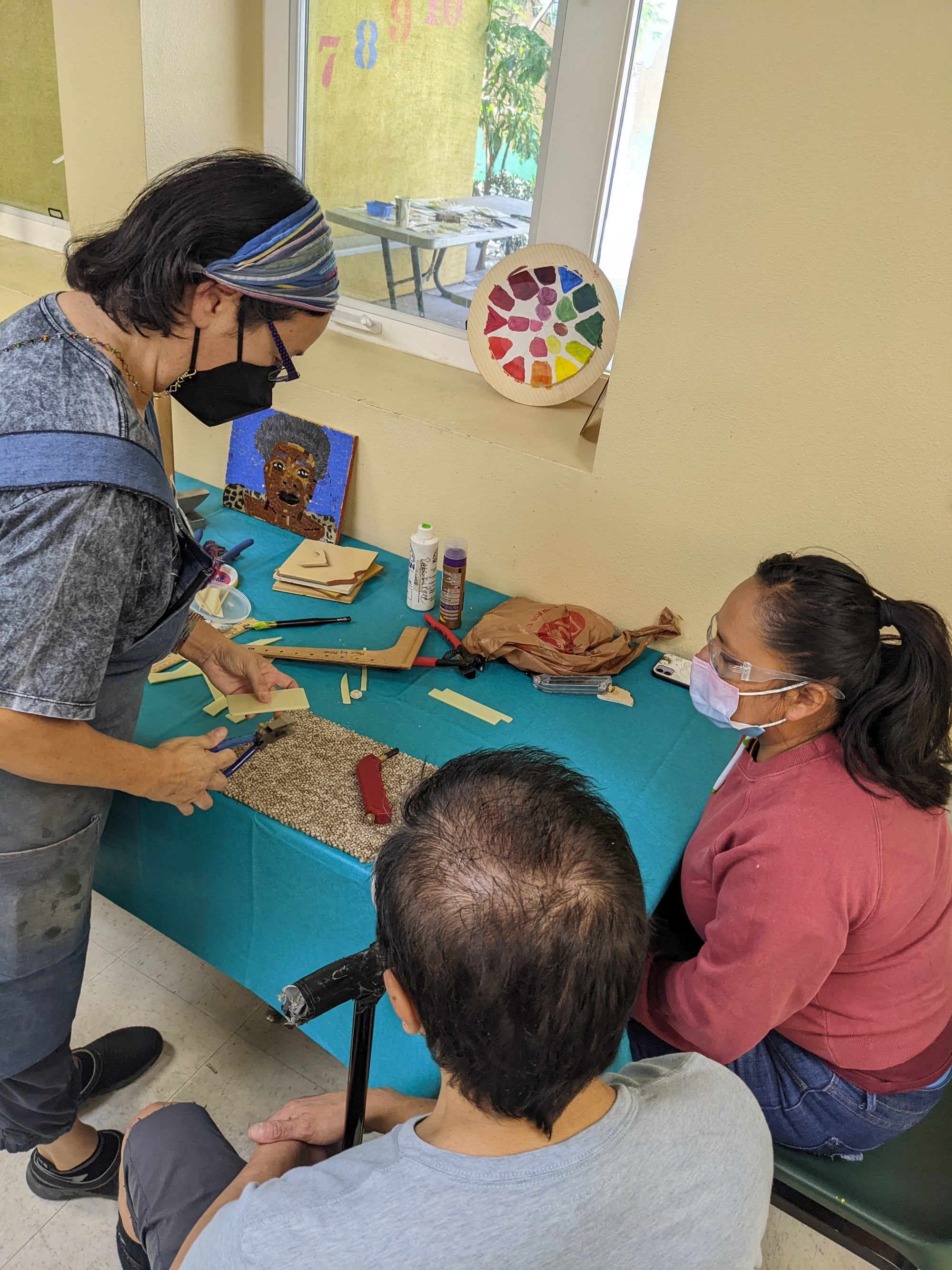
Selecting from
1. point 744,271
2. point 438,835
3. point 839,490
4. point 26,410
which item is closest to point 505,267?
point 744,271

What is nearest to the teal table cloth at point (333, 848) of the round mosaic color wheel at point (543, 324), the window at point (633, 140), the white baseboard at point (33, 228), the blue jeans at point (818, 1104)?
the blue jeans at point (818, 1104)

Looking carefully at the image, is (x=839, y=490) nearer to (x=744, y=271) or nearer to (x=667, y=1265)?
(x=744, y=271)

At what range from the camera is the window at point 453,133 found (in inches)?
83.0

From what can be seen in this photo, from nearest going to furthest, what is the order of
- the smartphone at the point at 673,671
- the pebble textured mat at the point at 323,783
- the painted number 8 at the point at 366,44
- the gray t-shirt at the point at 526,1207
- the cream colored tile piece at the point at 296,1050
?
1. the gray t-shirt at the point at 526,1207
2. the pebble textured mat at the point at 323,783
3. the cream colored tile piece at the point at 296,1050
4. the smartphone at the point at 673,671
5. the painted number 8 at the point at 366,44

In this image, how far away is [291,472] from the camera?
2.33m

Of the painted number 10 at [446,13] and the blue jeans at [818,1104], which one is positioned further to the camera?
the painted number 10 at [446,13]

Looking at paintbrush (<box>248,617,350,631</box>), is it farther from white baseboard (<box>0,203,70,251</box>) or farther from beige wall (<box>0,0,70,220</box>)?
beige wall (<box>0,0,70,220</box>)

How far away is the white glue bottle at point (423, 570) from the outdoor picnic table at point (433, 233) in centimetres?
88

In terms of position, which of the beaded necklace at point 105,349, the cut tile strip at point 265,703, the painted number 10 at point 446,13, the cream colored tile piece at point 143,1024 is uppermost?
the painted number 10 at point 446,13

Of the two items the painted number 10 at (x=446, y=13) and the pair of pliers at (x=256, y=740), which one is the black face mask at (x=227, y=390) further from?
the painted number 10 at (x=446, y=13)

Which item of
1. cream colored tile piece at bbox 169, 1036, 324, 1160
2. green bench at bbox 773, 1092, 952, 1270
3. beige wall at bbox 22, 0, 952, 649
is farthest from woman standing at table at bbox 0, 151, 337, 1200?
green bench at bbox 773, 1092, 952, 1270

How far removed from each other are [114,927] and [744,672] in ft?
5.39

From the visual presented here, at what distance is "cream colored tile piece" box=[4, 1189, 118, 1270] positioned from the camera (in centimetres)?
151

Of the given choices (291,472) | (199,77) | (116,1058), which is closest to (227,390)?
(291,472)
